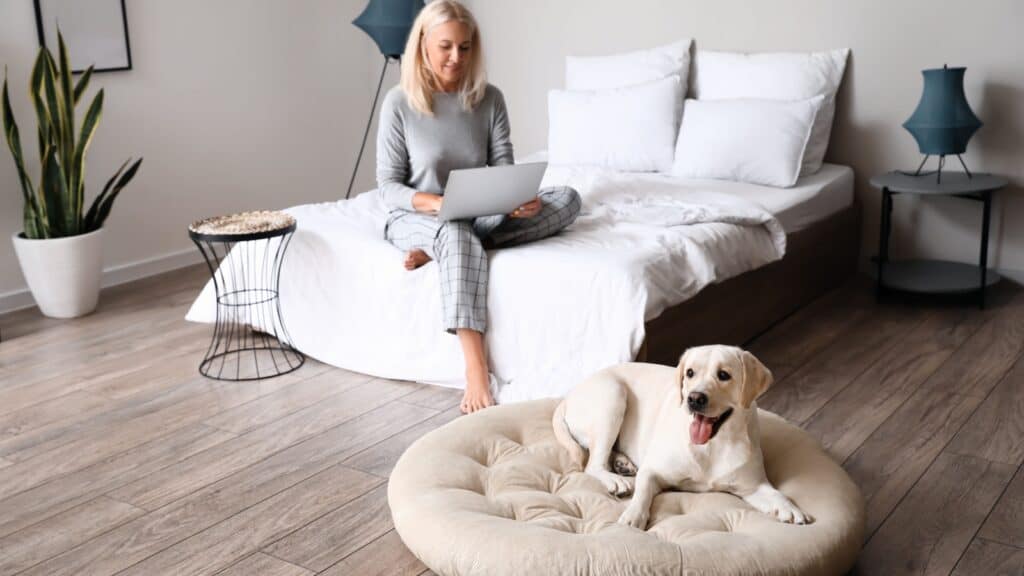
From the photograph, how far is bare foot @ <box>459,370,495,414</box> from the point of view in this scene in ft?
8.96

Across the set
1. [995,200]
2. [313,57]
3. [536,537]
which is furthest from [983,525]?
[313,57]

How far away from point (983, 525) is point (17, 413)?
255 centimetres

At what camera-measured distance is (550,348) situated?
273 centimetres

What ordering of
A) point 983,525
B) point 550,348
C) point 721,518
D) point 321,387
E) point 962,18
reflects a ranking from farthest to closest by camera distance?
point 962,18
point 321,387
point 550,348
point 983,525
point 721,518

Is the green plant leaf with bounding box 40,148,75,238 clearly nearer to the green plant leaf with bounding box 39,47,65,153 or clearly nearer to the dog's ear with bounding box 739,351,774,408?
the green plant leaf with bounding box 39,47,65,153

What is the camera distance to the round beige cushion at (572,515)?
171 centimetres

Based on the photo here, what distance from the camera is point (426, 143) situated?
305cm

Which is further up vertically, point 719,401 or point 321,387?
point 719,401

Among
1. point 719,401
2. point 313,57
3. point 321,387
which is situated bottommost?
point 321,387

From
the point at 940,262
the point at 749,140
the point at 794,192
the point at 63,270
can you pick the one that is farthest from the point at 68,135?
the point at 940,262

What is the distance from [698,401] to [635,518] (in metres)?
0.27

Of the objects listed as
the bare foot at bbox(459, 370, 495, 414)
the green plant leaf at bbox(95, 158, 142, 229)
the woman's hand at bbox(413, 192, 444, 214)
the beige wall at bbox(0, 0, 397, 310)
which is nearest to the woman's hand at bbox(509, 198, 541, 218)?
the woman's hand at bbox(413, 192, 444, 214)

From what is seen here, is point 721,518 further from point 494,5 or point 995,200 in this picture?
point 494,5

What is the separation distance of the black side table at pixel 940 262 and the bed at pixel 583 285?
246 mm
